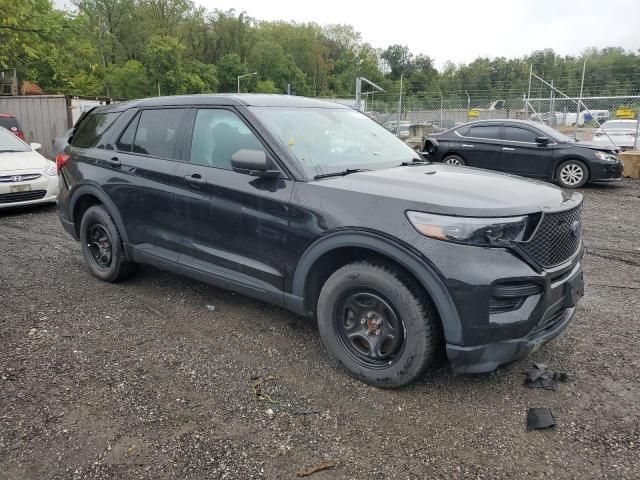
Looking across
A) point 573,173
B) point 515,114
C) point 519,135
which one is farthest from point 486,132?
point 515,114

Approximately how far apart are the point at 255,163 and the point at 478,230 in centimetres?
145

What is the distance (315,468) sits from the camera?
245cm

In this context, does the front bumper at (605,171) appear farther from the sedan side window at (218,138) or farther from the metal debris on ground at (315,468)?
the metal debris on ground at (315,468)

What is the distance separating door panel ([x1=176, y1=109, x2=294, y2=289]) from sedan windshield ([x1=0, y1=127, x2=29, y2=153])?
6524 millimetres

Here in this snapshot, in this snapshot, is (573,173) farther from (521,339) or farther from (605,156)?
(521,339)

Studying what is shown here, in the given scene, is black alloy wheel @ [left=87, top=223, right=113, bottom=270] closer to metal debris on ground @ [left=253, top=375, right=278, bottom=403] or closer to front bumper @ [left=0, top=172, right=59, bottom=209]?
metal debris on ground @ [left=253, top=375, right=278, bottom=403]

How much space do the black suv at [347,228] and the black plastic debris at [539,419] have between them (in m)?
0.37

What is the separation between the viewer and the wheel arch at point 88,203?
458cm

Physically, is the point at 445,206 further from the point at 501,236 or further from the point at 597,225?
the point at 597,225

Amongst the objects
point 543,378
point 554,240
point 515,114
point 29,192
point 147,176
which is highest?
point 515,114

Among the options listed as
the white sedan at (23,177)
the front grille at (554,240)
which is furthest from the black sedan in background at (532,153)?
the front grille at (554,240)

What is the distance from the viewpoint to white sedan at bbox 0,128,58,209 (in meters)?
8.05

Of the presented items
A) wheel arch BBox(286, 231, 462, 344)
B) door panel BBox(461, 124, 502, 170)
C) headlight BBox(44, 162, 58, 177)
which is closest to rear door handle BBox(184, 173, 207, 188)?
wheel arch BBox(286, 231, 462, 344)

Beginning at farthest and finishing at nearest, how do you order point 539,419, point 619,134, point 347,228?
point 619,134
point 347,228
point 539,419
